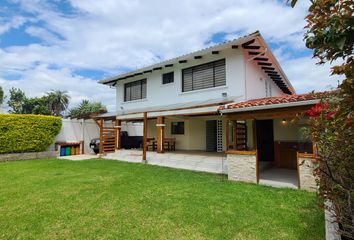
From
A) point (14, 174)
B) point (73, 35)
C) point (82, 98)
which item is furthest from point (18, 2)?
point (82, 98)

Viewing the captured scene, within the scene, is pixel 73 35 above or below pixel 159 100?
above

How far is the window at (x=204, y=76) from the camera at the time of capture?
1525 centimetres

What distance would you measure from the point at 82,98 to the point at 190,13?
2037 inches

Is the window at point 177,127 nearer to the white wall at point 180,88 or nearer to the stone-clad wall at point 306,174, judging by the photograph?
the white wall at point 180,88

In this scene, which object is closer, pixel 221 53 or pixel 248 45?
pixel 248 45

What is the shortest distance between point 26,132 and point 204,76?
14.5 meters

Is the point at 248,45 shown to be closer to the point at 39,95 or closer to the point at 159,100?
the point at 159,100

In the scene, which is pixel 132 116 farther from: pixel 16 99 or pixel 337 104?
pixel 16 99

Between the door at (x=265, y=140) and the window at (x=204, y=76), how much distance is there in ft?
12.8

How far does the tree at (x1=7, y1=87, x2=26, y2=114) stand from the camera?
5278 cm

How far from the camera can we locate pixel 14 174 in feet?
38.8

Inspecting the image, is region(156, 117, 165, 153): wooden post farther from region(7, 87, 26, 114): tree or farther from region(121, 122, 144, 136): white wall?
region(7, 87, 26, 114): tree

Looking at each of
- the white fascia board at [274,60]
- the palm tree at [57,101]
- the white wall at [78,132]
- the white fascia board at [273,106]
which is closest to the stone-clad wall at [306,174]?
the white fascia board at [273,106]

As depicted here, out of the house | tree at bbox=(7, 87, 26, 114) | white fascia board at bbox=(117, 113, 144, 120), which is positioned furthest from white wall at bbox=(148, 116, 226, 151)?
tree at bbox=(7, 87, 26, 114)
